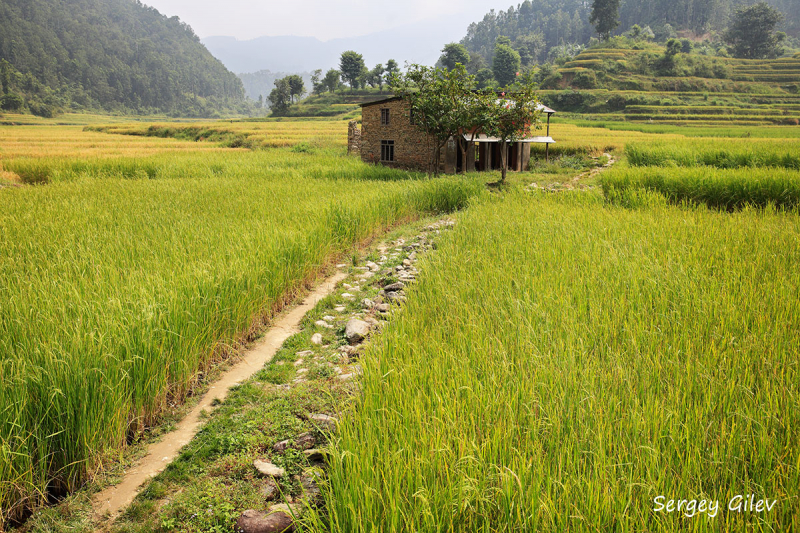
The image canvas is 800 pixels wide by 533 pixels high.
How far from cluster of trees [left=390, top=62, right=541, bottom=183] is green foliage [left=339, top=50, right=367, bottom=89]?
83175mm

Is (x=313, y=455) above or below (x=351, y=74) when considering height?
below

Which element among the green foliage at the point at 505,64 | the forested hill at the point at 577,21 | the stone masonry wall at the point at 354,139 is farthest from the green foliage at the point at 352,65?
the stone masonry wall at the point at 354,139

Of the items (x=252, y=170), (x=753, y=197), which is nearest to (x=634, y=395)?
(x=753, y=197)

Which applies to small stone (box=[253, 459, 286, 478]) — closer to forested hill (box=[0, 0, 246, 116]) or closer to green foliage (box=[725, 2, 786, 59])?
forested hill (box=[0, 0, 246, 116])

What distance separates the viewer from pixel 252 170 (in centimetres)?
1731

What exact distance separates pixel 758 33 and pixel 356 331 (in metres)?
120

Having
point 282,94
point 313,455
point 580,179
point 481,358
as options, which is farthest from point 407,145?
point 282,94

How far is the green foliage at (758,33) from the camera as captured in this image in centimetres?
8762

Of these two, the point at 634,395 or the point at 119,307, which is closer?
the point at 634,395

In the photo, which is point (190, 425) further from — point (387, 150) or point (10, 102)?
point (10, 102)

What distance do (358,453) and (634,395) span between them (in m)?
1.77

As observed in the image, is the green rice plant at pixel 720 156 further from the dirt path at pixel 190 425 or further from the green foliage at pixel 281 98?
the green foliage at pixel 281 98

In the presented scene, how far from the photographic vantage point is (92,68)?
4904 inches

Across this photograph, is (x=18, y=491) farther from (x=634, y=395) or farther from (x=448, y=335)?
(x=634, y=395)
